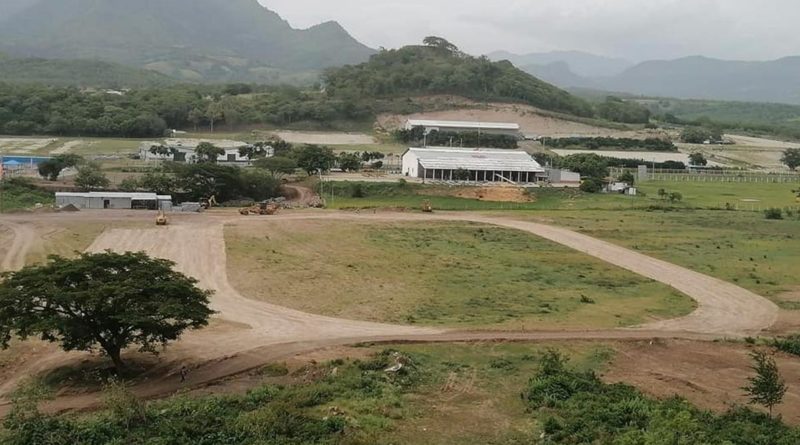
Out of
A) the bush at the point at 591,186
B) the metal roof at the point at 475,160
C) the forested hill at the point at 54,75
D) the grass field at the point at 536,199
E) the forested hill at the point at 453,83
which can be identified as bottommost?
the grass field at the point at 536,199

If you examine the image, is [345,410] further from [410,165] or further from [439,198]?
[410,165]

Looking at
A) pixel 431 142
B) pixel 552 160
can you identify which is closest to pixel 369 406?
pixel 552 160

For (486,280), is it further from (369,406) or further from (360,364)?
Answer: (369,406)

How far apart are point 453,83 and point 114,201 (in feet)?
307

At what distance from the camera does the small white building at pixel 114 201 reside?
55438mm

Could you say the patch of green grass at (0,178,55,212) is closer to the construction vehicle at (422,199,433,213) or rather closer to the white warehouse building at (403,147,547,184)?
the construction vehicle at (422,199,433,213)

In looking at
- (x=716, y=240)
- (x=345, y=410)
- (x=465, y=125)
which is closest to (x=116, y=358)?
(x=345, y=410)

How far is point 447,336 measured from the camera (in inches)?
1063

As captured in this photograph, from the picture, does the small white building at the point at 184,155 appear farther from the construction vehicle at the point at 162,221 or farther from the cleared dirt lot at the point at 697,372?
the cleared dirt lot at the point at 697,372

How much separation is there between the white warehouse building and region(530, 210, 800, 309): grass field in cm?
1673

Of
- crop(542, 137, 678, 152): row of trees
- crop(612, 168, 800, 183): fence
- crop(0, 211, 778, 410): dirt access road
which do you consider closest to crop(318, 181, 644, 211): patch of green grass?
crop(0, 211, 778, 410): dirt access road

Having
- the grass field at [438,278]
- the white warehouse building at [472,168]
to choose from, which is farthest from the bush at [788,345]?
the white warehouse building at [472,168]

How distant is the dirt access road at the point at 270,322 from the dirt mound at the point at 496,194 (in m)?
18.4

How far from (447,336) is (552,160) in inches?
2576
